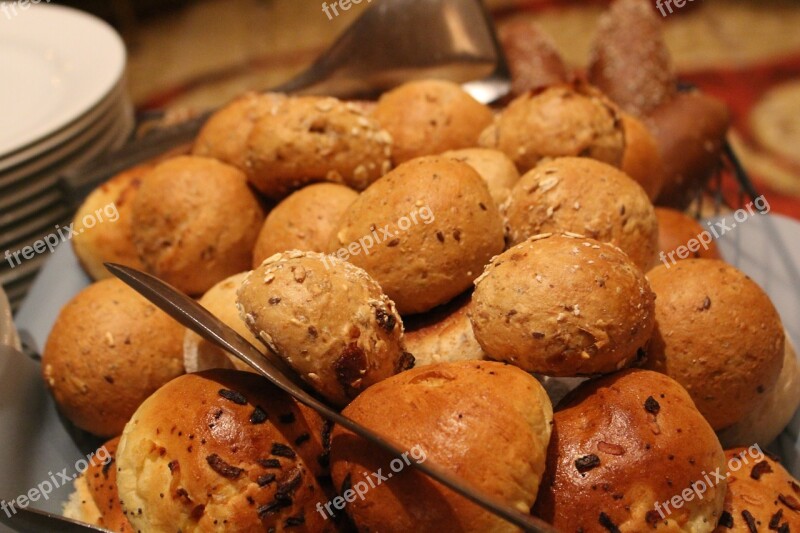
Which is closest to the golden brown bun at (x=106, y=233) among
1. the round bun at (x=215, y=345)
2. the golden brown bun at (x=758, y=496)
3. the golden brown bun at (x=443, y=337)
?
the round bun at (x=215, y=345)

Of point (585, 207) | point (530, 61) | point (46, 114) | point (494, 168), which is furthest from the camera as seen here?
point (530, 61)

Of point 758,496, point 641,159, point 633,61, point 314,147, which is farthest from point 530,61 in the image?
point 758,496

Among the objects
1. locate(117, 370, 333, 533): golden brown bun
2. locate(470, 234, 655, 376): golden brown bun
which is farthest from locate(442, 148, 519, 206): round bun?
locate(117, 370, 333, 533): golden brown bun

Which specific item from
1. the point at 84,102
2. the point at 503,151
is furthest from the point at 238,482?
the point at 84,102

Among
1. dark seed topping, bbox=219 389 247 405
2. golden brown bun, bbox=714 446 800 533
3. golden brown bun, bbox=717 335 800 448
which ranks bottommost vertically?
golden brown bun, bbox=717 335 800 448

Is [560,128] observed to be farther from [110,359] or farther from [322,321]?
[110,359]

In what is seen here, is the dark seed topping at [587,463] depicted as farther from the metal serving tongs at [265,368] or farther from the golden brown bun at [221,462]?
the golden brown bun at [221,462]

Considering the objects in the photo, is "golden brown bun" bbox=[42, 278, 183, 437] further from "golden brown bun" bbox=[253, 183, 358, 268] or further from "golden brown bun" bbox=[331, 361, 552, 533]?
"golden brown bun" bbox=[331, 361, 552, 533]
